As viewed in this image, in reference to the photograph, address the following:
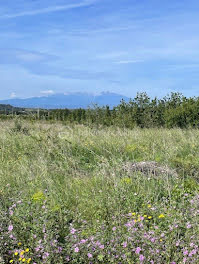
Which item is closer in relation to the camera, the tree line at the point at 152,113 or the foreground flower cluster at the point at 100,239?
the foreground flower cluster at the point at 100,239

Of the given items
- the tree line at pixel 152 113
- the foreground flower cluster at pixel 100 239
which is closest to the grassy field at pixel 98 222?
the foreground flower cluster at pixel 100 239

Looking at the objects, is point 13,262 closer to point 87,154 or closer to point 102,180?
point 102,180

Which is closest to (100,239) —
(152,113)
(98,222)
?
(98,222)

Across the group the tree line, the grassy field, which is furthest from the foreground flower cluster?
the tree line

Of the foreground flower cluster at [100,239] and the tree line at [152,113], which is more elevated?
the tree line at [152,113]

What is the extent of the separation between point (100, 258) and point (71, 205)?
1.37 m

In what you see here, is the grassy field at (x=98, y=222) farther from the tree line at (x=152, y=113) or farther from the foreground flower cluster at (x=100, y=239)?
the tree line at (x=152, y=113)

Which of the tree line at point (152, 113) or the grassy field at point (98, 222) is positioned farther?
the tree line at point (152, 113)

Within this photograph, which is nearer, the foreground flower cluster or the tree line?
the foreground flower cluster

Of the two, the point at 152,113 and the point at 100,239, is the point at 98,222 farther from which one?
the point at 152,113

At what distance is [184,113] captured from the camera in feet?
61.1

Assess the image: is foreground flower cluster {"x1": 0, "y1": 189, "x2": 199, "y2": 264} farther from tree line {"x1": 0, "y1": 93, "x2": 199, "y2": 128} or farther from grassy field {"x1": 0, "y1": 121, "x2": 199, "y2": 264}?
tree line {"x1": 0, "y1": 93, "x2": 199, "y2": 128}

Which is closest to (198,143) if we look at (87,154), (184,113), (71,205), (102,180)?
(87,154)

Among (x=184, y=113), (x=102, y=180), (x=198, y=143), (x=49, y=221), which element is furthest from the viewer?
(x=184, y=113)
